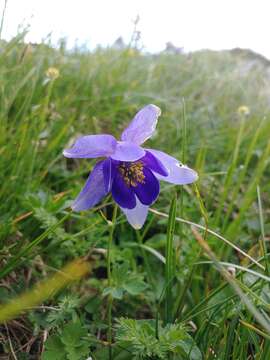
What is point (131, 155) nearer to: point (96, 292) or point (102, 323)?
point (102, 323)

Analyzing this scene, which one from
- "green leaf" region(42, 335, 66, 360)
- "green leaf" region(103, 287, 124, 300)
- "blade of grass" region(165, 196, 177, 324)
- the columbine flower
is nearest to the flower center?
the columbine flower

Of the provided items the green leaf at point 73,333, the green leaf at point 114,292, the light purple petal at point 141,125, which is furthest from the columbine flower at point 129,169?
the green leaf at point 73,333

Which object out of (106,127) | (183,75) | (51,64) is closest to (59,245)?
(106,127)

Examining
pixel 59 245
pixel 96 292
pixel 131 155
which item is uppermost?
pixel 131 155

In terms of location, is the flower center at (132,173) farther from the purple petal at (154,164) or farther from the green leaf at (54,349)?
the green leaf at (54,349)

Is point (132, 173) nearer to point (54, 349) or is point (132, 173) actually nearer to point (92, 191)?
point (92, 191)

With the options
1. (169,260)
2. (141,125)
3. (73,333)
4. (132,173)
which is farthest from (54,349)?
(141,125)
